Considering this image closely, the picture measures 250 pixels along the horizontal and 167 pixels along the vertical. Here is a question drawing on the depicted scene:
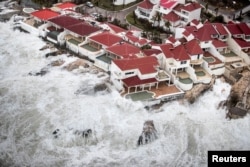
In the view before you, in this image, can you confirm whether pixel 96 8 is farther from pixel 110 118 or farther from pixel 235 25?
pixel 110 118

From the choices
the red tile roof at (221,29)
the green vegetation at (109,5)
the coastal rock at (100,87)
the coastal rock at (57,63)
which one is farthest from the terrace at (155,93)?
the green vegetation at (109,5)

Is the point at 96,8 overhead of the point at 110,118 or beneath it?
overhead

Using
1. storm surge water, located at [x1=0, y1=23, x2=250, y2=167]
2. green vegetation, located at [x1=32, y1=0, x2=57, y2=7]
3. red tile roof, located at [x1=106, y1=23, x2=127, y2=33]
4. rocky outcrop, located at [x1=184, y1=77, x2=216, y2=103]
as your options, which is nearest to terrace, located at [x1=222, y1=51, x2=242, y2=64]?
storm surge water, located at [x1=0, y1=23, x2=250, y2=167]

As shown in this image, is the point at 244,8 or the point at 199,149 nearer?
the point at 199,149

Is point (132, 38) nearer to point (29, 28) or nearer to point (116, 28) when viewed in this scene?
point (116, 28)

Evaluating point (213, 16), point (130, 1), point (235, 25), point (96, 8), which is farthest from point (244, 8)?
point (96, 8)

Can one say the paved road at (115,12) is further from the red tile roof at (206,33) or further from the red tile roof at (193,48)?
the red tile roof at (193,48)

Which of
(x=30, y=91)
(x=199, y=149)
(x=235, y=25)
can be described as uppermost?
(x=235, y=25)

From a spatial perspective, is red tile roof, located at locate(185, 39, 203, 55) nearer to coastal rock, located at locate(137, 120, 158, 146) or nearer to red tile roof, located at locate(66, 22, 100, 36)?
coastal rock, located at locate(137, 120, 158, 146)
